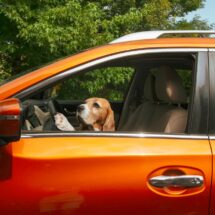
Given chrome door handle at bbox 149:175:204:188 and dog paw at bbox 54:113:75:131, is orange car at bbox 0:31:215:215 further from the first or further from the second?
dog paw at bbox 54:113:75:131

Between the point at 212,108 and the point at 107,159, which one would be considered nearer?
the point at 107,159

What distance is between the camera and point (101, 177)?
2.70 meters

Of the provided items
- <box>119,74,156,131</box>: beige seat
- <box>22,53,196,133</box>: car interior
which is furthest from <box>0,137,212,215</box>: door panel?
<box>119,74,156,131</box>: beige seat

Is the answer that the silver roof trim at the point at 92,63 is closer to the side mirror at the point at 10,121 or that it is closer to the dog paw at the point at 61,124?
the side mirror at the point at 10,121

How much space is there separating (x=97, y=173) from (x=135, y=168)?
7.2 inches

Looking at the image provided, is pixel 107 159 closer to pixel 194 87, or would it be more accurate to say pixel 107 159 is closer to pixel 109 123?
pixel 194 87

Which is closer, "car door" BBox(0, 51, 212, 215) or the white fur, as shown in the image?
"car door" BBox(0, 51, 212, 215)

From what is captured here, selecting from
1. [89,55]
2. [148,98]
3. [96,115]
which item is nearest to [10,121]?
[89,55]

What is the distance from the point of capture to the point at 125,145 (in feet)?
9.13

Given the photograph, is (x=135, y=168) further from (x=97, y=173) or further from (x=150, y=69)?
(x=150, y=69)

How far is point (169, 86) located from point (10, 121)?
1.18 metres

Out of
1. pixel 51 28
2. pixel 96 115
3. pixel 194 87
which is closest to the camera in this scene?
pixel 194 87

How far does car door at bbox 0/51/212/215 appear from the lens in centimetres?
267

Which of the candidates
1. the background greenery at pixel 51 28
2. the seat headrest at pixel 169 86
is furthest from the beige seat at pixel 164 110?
the background greenery at pixel 51 28
